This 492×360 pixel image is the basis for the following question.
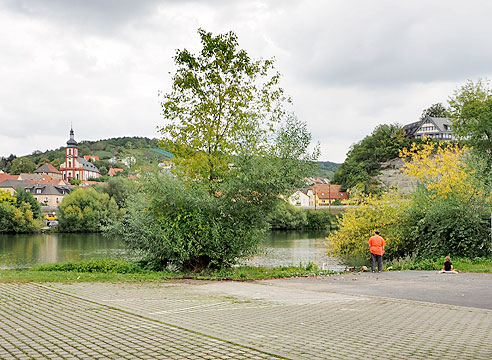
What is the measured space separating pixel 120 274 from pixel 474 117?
3739 centimetres

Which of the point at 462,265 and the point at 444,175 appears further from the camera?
the point at 444,175

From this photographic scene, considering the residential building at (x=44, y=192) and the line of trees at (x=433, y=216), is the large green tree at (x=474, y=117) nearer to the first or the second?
the line of trees at (x=433, y=216)

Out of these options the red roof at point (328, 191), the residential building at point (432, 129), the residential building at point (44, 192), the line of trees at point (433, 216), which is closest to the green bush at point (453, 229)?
the line of trees at point (433, 216)

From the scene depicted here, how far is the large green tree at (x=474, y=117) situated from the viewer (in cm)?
4347

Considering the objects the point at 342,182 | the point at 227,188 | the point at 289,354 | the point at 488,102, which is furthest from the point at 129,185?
the point at 342,182

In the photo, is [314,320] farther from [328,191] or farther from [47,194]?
[47,194]

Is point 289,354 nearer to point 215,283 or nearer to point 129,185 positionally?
point 215,283

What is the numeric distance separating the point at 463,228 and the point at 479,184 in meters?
3.55

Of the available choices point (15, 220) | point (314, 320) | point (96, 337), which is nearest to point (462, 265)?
point (314, 320)

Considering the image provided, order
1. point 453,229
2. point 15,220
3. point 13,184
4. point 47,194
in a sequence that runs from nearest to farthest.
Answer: point 453,229, point 15,220, point 47,194, point 13,184

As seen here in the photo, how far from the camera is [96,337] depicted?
7.66 metres

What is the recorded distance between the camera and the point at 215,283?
52.1ft

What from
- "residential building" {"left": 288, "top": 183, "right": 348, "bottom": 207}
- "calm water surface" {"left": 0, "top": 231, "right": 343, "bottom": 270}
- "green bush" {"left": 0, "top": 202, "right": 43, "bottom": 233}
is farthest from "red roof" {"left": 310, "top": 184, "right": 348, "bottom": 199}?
"calm water surface" {"left": 0, "top": 231, "right": 343, "bottom": 270}

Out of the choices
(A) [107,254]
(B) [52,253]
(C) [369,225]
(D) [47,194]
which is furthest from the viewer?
(D) [47,194]
